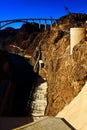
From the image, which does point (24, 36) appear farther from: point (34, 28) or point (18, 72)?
point (18, 72)

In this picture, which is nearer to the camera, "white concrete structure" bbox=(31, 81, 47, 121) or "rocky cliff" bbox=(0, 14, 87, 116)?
"rocky cliff" bbox=(0, 14, 87, 116)

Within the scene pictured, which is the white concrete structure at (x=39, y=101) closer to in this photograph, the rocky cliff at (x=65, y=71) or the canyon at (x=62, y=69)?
the canyon at (x=62, y=69)

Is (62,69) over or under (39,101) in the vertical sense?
over

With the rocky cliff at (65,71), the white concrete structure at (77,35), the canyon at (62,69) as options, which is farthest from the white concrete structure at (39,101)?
the white concrete structure at (77,35)

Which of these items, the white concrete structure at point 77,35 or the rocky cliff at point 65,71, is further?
the white concrete structure at point 77,35

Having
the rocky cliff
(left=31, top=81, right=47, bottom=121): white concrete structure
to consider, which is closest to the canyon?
the rocky cliff

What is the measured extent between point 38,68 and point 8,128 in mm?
40795

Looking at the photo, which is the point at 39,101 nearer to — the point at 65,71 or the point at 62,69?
the point at 62,69

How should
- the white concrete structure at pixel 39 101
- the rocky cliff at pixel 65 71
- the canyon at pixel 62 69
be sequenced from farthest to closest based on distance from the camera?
the white concrete structure at pixel 39 101 < the canyon at pixel 62 69 < the rocky cliff at pixel 65 71

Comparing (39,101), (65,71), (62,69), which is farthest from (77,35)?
(39,101)

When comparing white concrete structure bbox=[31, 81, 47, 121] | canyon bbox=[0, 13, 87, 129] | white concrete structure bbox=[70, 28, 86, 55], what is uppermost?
white concrete structure bbox=[70, 28, 86, 55]

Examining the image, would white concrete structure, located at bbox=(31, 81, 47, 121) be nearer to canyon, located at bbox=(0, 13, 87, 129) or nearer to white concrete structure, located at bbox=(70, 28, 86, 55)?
canyon, located at bbox=(0, 13, 87, 129)

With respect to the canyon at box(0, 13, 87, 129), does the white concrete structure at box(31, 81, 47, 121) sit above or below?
below

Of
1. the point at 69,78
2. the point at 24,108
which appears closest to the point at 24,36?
the point at 24,108
